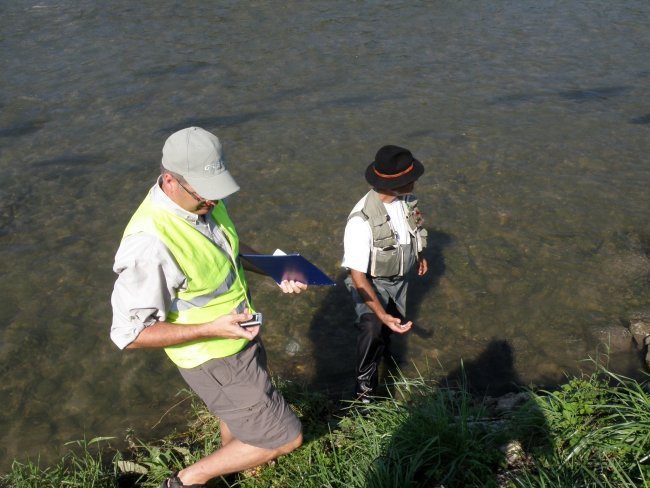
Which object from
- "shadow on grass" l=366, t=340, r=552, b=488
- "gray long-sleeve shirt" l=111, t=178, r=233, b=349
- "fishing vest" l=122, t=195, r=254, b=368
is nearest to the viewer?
"gray long-sleeve shirt" l=111, t=178, r=233, b=349

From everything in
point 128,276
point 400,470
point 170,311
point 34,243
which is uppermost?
point 128,276

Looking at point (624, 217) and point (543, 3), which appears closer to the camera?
point (624, 217)

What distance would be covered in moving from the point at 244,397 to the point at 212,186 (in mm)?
1212

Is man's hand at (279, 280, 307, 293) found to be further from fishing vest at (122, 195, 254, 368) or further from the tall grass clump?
the tall grass clump

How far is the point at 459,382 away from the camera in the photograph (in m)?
5.28

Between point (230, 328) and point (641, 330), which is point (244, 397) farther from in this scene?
point (641, 330)

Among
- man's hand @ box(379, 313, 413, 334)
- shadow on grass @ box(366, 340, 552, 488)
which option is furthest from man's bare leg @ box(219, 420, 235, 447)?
man's hand @ box(379, 313, 413, 334)

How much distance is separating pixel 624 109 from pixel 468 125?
2302 mm

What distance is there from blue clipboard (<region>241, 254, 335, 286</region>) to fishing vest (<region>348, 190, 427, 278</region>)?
66 centimetres

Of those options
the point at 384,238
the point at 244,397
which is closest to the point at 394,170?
the point at 384,238

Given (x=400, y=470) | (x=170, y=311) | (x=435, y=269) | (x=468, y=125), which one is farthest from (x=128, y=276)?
(x=468, y=125)

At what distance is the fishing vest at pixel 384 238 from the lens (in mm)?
4562

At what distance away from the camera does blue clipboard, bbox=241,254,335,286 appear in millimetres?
3809

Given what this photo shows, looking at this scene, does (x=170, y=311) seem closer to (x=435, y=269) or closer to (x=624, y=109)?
(x=435, y=269)
